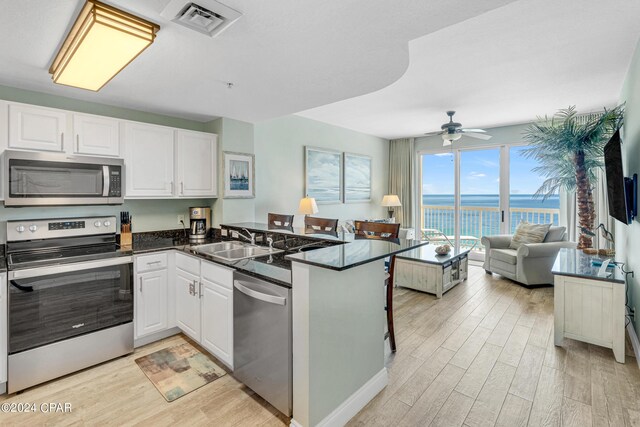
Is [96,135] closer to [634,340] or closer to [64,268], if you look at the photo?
[64,268]

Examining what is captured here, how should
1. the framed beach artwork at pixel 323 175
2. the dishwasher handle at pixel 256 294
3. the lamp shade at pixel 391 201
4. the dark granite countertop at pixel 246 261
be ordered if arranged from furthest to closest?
the lamp shade at pixel 391 201
the framed beach artwork at pixel 323 175
the dark granite countertop at pixel 246 261
the dishwasher handle at pixel 256 294

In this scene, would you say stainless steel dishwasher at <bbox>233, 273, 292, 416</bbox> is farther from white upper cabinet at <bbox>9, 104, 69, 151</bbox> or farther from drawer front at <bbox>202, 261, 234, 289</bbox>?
white upper cabinet at <bbox>9, 104, 69, 151</bbox>

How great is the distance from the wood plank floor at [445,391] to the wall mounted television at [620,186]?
121 cm

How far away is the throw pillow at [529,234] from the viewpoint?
471cm

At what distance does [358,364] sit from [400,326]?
137 centimetres

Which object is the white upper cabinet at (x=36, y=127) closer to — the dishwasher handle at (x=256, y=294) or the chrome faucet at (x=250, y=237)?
the chrome faucet at (x=250, y=237)

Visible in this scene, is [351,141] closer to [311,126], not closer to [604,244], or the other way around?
[311,126]

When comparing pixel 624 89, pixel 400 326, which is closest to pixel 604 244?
pixel 624 89

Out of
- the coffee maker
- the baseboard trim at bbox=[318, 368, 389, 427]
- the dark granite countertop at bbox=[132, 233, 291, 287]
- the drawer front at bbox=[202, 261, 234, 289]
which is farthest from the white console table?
the coffee maker

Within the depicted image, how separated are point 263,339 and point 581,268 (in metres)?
2.92

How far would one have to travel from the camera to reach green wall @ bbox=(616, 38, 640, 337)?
2.60 metres

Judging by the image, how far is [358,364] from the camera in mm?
1968

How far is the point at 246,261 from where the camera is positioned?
2232 mm

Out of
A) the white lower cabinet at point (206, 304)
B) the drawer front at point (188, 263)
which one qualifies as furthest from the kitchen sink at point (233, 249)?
the white lower cabinet at point (206, 304)
